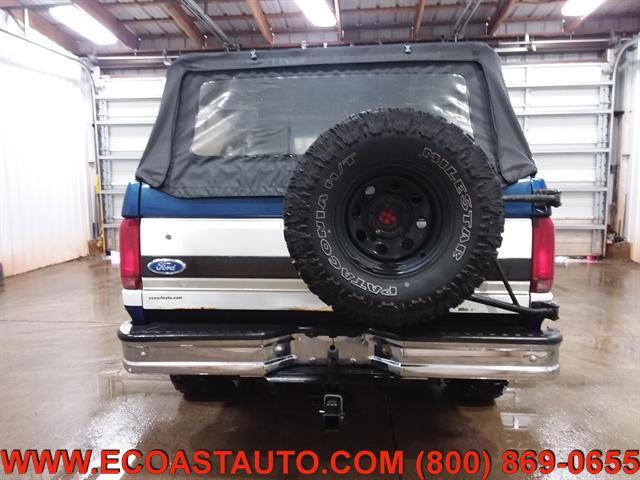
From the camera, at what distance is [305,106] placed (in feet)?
7.80

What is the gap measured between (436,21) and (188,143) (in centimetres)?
740

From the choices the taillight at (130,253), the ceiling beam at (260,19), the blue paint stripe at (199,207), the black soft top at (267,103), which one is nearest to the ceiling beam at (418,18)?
the ceiling beam at (260,19)

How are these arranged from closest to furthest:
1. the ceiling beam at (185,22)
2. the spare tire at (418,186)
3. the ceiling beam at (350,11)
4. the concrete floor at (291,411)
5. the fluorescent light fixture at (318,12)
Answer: the spare tire at (418,186)
the concrete floor at (291,411)
the fluorescent light fixture at (318,12)
the ceiling beam at (185,22)
the ceiling beam at (350,11)

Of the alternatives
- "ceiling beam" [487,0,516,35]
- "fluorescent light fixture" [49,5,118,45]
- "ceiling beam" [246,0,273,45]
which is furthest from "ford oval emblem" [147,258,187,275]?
"ceiling beam" [487,0,516,35]

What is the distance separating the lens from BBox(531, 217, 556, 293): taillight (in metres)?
1.99

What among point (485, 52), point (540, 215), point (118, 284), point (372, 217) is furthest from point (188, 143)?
point (118, 284)

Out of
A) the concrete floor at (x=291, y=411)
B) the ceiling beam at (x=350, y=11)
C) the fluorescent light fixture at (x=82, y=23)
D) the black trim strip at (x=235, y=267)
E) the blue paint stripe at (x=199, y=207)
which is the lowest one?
the concrete floor at (x=291, y=411)

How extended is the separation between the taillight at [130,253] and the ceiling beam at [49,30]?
7.41 meters

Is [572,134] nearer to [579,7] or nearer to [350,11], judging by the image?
[579,7]

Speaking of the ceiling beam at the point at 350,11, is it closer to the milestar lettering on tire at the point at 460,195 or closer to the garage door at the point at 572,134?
the garage door at the point at 572,134

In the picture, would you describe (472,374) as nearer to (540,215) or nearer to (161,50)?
(540,215)

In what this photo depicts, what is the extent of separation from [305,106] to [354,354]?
4.26 ft

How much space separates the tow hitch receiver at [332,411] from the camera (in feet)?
6.12

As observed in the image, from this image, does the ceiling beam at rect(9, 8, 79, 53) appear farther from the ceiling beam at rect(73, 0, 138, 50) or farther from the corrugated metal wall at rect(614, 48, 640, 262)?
the corrugated metal wall at rect(614, 48, 640, 262)
